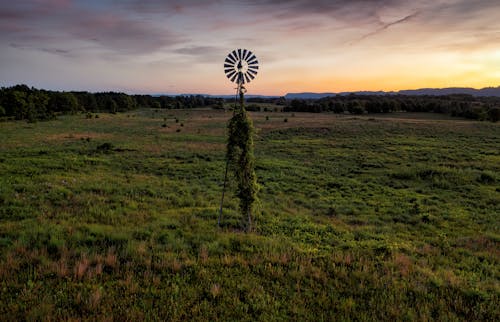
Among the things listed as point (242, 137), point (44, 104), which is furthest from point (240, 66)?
point (44, 104)

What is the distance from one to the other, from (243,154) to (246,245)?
3498 mm

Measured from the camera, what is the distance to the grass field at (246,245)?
5.87 meters

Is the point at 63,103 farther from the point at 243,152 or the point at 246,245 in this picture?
the point at 246,245

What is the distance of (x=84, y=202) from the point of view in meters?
13.1

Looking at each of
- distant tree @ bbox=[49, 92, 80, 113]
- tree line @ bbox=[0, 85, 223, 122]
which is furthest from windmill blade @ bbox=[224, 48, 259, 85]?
distant tree @ bbox=[49, 92, 80, 113]

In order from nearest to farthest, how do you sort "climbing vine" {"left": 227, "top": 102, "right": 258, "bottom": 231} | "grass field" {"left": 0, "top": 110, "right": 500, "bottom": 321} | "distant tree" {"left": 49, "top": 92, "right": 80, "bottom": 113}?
"grass field" {"left": 0, "top": 110, "right": 500, "bottom": 321}
"climbing vine" {"left": 227, "top": 102, "right": 258, "bottom": 231}
"distant tree" {"left": 49, "top": 92, "right": 80, "bottom": 113}

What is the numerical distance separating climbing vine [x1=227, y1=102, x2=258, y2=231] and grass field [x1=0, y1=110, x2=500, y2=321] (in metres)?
1.50

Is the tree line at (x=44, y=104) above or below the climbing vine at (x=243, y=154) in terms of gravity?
above

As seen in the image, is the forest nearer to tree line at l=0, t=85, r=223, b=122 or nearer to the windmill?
tree line at l=0, t=85, r=223, b=122

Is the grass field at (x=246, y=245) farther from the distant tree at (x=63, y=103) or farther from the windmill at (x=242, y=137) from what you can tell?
the distant tree at (x=63, y=103)

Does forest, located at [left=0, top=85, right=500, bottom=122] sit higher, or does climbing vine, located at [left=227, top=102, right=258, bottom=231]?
forest, located at [left=0, top=85, right=500, bottom=122]

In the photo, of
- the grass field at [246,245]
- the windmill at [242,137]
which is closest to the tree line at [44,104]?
the grass field at [246,245]

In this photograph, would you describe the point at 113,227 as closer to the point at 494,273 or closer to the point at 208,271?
the point at 208,271

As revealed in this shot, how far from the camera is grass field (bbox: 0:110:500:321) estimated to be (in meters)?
5.87
